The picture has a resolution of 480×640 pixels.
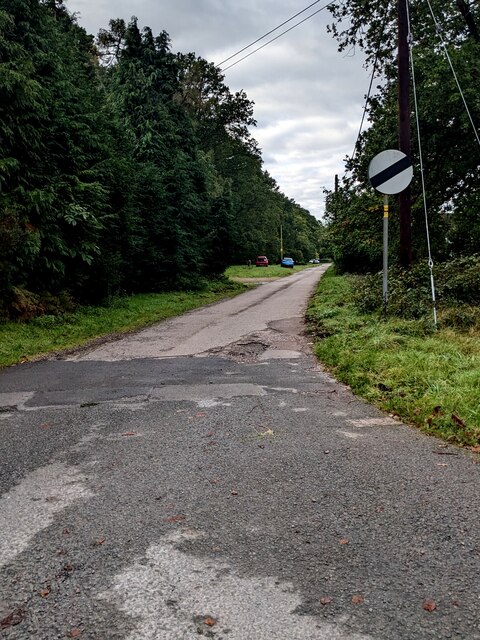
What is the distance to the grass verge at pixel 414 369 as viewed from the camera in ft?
13.4

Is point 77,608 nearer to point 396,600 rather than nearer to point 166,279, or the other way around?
point 396,600

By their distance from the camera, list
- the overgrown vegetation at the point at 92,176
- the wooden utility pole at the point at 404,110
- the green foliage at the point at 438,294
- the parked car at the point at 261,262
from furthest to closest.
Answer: the parked car at the point at 261,262 < the overgrown vegetation at the point at 92,176 < the wooden utility pole at the point at 404,110 < the green foliage at the point at 438,294

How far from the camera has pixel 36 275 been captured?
1252cm

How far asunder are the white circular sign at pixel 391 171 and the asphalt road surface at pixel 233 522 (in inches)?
184

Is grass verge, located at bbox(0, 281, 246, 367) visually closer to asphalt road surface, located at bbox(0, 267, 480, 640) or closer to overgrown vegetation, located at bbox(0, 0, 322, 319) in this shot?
overgrown vegetation, located at bbox(0, 0, 322, 319)

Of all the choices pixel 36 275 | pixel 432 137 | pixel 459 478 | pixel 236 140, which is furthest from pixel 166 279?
pixel 236 140

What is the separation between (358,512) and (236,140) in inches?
1855

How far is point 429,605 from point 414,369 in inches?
149

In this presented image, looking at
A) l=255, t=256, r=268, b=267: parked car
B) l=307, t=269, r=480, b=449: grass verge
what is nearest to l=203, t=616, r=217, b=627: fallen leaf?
l=307, t=269, r=480, b=449: grass verge

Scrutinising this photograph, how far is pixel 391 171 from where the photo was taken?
26.9 feet

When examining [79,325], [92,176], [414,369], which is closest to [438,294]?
[414,369]

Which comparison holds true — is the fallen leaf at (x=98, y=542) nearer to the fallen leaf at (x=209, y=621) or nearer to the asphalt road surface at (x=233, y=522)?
the asphalt road surface at (x=233, y=522)

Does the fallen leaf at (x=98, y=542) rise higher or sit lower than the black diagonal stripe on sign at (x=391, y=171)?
lower

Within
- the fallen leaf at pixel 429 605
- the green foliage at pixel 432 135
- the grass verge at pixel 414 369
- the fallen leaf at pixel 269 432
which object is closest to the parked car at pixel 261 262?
the green foliage at pixel 432 135
